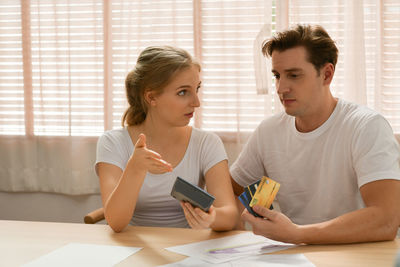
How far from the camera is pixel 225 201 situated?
72.5 inches

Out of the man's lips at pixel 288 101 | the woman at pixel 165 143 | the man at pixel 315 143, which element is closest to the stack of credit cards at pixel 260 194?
the woman at pixel 165 143

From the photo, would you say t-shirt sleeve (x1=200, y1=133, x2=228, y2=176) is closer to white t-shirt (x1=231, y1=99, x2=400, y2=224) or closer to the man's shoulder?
white t-shirt (x1=231, y1=99, x2=400, y2=224)

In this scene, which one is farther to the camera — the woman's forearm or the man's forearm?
the woman's forearm

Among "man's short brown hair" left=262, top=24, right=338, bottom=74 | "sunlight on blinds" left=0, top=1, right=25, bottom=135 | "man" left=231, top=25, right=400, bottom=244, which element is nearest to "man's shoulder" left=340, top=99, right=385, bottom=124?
"man" left=231, top=25, right=400, bottom=244

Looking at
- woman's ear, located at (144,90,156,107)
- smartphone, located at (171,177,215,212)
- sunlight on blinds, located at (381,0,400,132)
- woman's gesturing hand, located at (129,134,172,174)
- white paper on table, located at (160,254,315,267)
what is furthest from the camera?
sunlight on blinds, located at (381,0,400,132)

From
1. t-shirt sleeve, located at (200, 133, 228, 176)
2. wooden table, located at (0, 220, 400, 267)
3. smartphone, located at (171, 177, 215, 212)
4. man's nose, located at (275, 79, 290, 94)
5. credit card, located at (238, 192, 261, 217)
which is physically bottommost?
wooden table, located at (0, 220, 400, 267)

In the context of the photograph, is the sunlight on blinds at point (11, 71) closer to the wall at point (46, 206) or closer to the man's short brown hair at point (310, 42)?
the wall at point (46, 206)

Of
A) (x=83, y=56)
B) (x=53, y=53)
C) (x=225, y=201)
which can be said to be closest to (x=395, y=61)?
(x=225, y=201)

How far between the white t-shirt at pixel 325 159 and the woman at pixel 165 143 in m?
0.23

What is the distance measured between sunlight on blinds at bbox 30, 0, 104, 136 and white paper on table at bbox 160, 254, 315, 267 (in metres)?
1.88

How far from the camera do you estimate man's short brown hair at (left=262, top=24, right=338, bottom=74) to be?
76.2 inches

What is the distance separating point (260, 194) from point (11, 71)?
2.29 meters

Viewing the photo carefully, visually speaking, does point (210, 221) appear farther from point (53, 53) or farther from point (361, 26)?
point (53, 53)

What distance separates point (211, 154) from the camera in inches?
79.5
